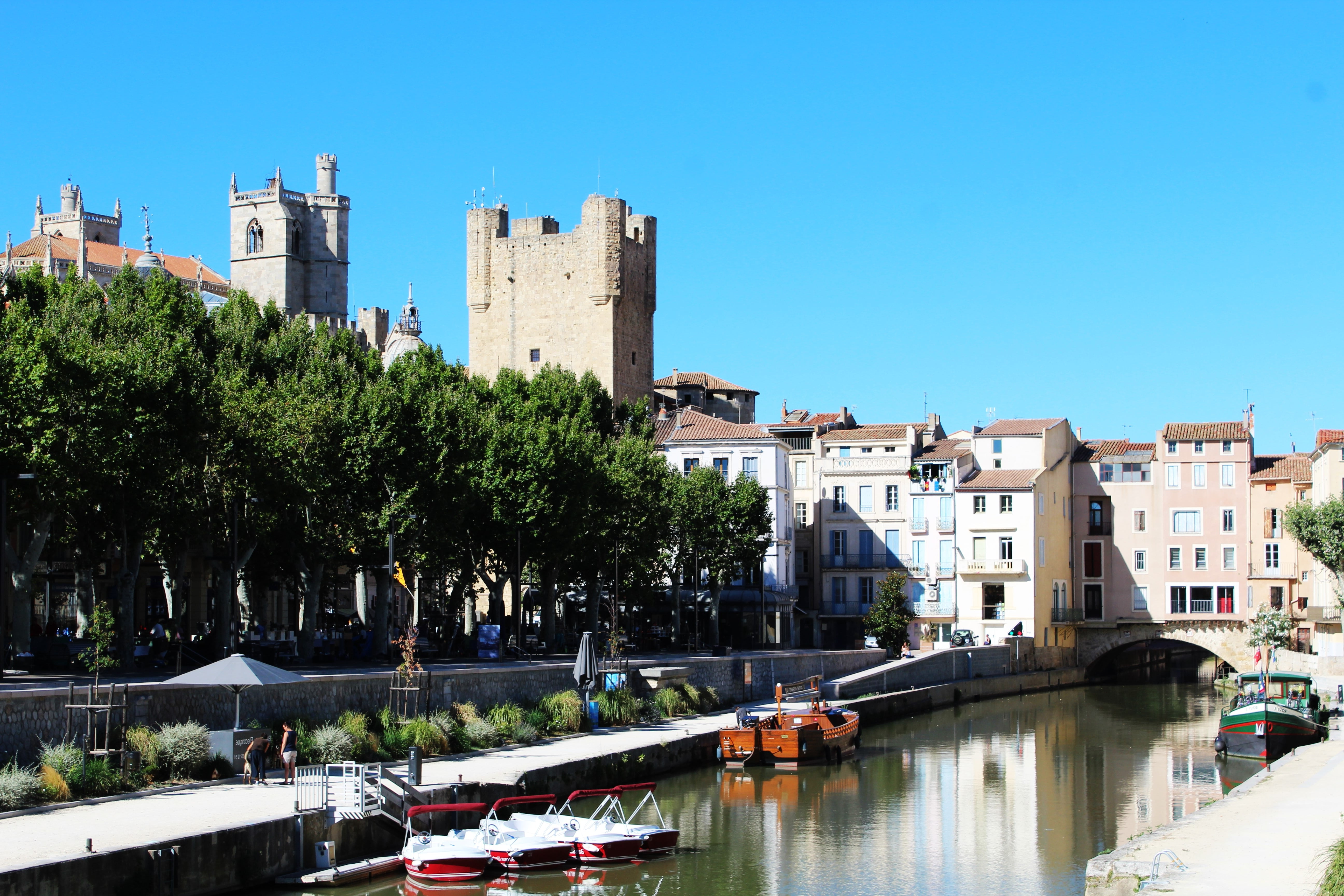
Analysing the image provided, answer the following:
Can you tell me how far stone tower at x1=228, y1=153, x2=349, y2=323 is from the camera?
3858 inches

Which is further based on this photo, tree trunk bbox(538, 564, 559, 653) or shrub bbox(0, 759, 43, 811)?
tree trunk bbox(538, 564, 559, 653)

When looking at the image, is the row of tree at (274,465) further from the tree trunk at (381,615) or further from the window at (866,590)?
the window at (866,590)

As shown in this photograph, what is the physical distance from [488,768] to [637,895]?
17.7 ft

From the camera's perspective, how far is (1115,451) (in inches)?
2749

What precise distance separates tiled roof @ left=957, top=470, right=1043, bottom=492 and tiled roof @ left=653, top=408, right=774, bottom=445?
8.68m

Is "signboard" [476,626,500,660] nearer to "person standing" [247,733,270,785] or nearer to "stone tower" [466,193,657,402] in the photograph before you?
"person standing" [247,733,270,785]

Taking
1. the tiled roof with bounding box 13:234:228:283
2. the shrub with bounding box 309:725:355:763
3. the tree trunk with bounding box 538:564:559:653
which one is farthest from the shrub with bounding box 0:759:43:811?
the tiled roof with bounding box 13:234:228:283

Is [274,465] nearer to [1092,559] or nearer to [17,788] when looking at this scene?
[17,788]

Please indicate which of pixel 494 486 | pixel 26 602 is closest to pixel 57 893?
Answer: pixel 26 602

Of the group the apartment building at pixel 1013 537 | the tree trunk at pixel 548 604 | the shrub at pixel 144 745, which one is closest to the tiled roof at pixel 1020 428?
the apartment building at pixel 1013 537

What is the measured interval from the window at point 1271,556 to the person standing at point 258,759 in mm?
52896

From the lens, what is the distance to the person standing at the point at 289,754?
23141 mm

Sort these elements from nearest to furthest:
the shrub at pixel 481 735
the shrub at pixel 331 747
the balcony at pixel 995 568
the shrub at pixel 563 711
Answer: the shrub at pixel 331 747 → the shrub at pixel 481 735 → the shrub at pixel 563 711 → the balcony at pixel 995 568

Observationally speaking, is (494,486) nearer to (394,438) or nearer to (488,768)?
(394,438)
